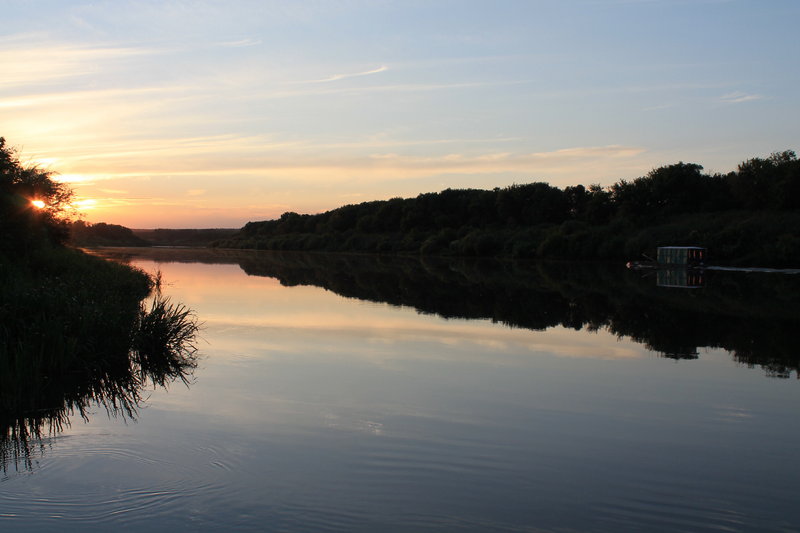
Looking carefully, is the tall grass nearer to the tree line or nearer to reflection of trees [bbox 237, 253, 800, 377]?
reflection of trees [bbox 237, 253, 800, 377]

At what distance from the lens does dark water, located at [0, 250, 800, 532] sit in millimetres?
6105

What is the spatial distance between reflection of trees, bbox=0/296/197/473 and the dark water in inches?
8.9

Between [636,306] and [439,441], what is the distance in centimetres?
1804

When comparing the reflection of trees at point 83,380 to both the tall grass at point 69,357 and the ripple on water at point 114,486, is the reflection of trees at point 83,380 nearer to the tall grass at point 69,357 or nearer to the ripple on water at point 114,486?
the tall grass at point 69,357

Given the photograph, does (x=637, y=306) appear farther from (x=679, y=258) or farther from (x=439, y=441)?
(x=679, y=258)

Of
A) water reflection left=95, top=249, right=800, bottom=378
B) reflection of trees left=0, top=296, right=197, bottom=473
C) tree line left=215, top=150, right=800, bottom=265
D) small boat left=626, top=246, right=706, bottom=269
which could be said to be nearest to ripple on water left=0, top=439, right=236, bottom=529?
reflection of trees left=0, top=296, right=197, bottom=473

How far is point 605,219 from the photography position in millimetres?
77125

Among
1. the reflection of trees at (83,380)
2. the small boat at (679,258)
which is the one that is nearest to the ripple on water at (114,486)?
the reflection of trees at (83,380)

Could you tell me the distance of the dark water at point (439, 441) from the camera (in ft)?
20.0

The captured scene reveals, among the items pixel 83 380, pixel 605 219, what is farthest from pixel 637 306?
pixel 605 219

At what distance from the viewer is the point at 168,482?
22.0 ft

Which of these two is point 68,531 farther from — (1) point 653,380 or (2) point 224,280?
(2) point 224,280

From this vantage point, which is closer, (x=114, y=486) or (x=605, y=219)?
(x=114, y=486)

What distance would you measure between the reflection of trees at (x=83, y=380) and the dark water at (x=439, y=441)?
0.23 metres
